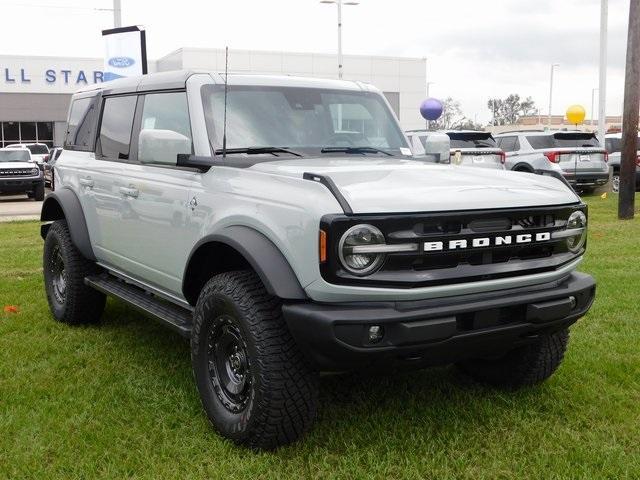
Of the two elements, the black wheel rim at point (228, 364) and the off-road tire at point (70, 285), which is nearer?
the black wheel rim at point (228, 364)

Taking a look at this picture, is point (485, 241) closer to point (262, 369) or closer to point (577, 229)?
point (577, 229)

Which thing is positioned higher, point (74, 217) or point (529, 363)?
point (74, 217)

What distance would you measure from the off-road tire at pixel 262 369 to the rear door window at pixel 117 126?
1859mm

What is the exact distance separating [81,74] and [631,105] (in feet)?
119

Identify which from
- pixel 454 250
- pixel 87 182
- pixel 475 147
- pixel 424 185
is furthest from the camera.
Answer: pixel 475 147

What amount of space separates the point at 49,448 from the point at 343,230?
183 cm

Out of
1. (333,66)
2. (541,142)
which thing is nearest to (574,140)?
(541,142)

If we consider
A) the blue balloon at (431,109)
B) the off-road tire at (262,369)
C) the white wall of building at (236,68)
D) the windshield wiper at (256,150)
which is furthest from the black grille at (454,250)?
→ the white wall of building at (236,68)

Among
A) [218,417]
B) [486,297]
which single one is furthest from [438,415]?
[218,417]

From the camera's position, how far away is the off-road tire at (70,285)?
5.45 m

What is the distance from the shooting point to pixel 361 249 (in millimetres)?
2973

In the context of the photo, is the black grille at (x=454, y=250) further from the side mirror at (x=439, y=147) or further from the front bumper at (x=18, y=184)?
the front bumper at (x=18, y=184)

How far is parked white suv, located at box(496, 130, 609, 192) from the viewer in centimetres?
1686

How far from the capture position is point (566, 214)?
3.53 metres
